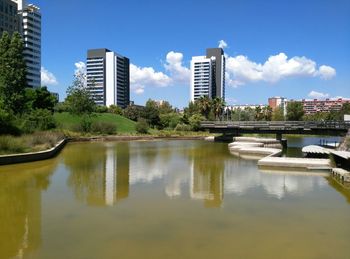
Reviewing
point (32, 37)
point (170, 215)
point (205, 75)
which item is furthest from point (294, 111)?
point (170, 215)

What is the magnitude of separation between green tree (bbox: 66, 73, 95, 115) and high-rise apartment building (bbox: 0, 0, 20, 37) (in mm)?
58155

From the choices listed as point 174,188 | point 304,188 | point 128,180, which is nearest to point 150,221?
point 174,188

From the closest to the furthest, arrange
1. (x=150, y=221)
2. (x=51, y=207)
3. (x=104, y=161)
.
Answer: (x=150, y=221), (x=51, y=207), (x=104, y=161)

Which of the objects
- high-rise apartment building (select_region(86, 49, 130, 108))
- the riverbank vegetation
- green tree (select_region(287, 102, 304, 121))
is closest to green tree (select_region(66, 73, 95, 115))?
the riverbank vegetation

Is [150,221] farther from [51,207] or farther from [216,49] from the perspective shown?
[216,49]

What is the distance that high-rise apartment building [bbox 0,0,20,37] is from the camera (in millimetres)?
107931

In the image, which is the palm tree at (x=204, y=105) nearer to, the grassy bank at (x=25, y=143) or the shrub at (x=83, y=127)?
the shrub at (x=83, y=127)

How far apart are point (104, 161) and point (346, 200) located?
2020 cm

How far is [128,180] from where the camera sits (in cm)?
2219

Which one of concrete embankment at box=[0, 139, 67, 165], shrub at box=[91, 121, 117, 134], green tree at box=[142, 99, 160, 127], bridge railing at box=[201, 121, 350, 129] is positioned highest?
green tree at box=[142, 99, 160, 127]

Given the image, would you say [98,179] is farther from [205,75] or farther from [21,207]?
[205,75]

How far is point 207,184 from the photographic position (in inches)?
835

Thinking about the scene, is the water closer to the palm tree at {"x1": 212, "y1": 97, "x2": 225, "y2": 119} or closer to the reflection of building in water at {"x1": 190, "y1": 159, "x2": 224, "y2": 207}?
the reflection of building in water at {"x1": 190, "y1": 159, "x2": 224, "y2": 207}

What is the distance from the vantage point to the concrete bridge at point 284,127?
157 feet
